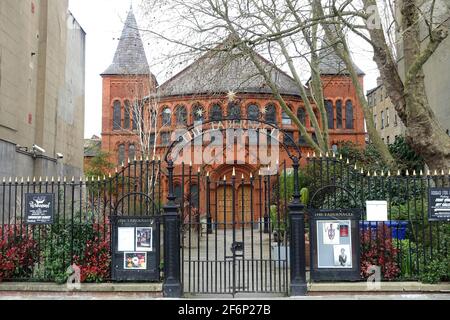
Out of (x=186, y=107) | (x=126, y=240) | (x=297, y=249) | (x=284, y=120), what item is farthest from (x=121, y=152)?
(x=297, y=249)

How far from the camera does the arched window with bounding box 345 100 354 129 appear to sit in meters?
46.2

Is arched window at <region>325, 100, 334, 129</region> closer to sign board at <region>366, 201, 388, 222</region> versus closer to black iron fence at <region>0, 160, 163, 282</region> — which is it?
sign board at <region>366, 201, 388, 222</region>

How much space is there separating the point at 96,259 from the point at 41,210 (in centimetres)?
164

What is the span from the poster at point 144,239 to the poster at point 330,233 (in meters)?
3.62

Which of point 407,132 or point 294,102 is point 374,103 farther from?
point 407,132

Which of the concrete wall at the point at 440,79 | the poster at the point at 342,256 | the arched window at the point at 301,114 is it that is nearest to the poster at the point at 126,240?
the poster at the point at 342,256

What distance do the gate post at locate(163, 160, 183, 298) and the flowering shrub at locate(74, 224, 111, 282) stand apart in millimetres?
1390

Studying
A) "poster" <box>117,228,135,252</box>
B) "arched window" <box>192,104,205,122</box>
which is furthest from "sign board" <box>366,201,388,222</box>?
"arched window" <box>192,104,205,122</box>

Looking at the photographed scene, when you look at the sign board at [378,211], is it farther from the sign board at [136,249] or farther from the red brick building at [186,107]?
the red brick building at [186,107]

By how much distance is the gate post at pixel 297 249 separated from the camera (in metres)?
9.85

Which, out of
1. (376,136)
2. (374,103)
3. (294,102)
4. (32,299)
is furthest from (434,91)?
(374,103)

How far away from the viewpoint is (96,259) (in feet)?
34.9

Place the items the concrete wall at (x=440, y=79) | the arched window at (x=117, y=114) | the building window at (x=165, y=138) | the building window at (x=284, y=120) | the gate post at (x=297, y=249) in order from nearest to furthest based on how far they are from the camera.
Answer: the gate post at (x=297, y=249), the concrete wall at (x=440, y=79), the building window at (x=165, y=138), the building window at (x=284, y=120), the arched window at (x=117, y=114)

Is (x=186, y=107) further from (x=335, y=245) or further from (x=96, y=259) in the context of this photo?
(x=335, y=245)
